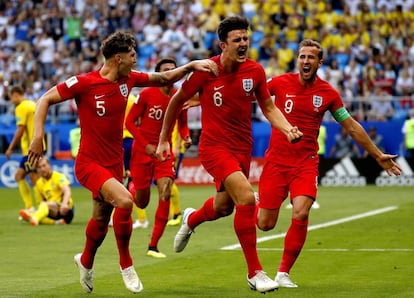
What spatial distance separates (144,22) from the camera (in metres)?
38.8

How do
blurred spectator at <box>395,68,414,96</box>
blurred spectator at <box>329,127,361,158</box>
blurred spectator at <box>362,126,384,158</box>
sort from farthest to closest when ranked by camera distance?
blurred spectator at <box>395,68,414,96</box> < blurred spectator at <box>329,127,361,158</box> < blurred spectator at <box>362,126,384,158</box>

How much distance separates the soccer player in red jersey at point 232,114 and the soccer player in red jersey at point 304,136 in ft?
1.77

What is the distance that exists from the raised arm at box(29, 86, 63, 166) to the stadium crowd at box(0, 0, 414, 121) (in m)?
21.3

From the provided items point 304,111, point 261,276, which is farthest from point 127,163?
point 261,276

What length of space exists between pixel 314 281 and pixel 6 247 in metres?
5.76

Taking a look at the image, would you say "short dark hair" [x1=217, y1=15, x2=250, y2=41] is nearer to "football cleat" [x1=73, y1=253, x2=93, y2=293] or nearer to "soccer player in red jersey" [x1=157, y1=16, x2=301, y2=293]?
"soccer player in red jersey" [x1=157, y1=16, x2=301, y2=293]

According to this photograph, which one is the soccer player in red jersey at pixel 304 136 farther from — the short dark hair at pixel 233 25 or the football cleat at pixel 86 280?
the football cleat at pixel 86 280

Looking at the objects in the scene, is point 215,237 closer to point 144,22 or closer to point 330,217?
point 330,217

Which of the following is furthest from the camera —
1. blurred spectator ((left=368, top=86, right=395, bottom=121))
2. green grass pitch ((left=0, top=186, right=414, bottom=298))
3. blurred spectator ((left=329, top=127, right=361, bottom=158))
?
blurred spectator ((left=368, top=86, right=395, bottom=121))

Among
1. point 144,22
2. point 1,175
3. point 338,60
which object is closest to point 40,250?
point 1,175

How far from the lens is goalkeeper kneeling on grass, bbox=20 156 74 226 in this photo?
20.6 meters

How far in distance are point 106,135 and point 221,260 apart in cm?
364

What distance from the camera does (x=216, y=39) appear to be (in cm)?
3597

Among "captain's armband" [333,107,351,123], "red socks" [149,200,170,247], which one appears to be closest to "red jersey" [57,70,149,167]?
"captain's armband" [333,107,351,123]
